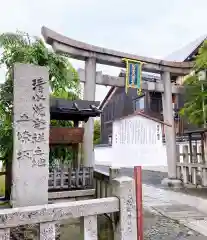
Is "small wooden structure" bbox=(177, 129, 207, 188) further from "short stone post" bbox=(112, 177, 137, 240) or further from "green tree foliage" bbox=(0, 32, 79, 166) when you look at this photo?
"short stone post" bbox=(112, 177, 137, 240)

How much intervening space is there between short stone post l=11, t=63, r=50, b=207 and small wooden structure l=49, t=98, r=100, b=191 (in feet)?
6.92

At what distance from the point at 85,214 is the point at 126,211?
58 centimetres

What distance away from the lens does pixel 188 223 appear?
5586 millimetres

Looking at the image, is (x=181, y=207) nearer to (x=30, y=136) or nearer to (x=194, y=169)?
(x=194, y=169)

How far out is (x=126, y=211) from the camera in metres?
3.30

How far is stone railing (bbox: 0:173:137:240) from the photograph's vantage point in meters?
2.76

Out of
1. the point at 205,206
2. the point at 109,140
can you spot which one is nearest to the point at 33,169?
the point at 205,206

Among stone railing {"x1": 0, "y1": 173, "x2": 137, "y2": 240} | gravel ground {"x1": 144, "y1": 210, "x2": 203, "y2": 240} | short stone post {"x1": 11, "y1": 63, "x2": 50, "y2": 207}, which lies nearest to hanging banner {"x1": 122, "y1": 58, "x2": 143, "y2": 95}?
gravel ground {"x1": 144, "y1": 210, "x2": 203, "y2": 240}

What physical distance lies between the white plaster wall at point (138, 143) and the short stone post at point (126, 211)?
15.9 m

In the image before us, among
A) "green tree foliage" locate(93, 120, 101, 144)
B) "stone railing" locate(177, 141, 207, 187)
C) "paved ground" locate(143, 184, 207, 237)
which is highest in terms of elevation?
"green tree foliage" locate(93, 120, 101, 144)

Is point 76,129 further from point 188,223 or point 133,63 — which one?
point 133,63

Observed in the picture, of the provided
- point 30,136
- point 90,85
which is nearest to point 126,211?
point 30,136

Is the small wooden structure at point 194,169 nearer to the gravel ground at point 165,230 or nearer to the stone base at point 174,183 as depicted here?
the stone base at point 174,183

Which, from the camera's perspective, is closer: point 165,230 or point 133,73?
point 165,230
